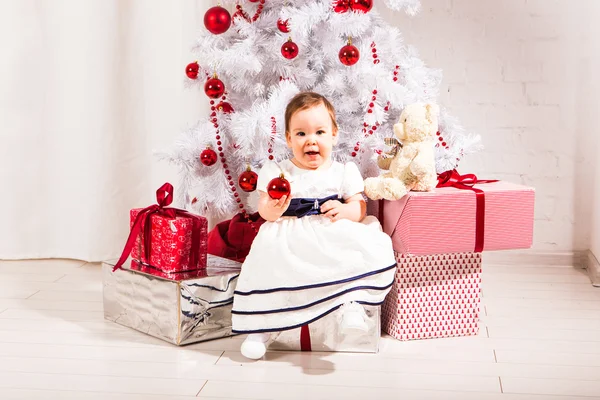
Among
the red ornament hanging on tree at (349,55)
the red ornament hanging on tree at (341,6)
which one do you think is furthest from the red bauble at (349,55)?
the red ornament hanging on tree at (341,6)

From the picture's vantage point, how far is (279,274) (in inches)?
77.7

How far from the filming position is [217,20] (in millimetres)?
2270

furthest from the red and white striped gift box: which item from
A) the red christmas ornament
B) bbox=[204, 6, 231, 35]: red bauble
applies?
bbox=[204, 6, 231, 35]: red bauble

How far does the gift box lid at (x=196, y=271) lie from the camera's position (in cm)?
212

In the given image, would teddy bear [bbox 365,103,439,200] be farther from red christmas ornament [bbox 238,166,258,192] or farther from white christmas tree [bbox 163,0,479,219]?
red christmas ornament [bbox 238,166,258,192]

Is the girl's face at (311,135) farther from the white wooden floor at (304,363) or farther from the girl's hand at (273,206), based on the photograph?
the white wooden floor at (304,363)

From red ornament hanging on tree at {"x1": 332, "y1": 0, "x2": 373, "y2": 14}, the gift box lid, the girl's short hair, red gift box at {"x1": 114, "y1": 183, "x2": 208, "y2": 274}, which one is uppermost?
red ornament hanging on tree at {"x1": 332, "y1": 0, "x2": 373, "y2": 14}

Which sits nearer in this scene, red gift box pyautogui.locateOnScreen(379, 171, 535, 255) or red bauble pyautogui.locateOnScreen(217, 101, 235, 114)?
red gift box pyautogui.locateOnScreen(379, 171, 535, 255)

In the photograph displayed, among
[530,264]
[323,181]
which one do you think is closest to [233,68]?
[323,181]

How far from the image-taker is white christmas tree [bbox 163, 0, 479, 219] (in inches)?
89.6

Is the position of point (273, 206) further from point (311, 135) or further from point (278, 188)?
point (311, 135)

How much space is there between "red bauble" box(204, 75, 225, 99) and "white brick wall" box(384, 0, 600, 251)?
0.94 metres

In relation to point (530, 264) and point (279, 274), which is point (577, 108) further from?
point (279, 274)

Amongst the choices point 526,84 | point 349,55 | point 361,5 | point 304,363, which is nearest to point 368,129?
point 349,55
